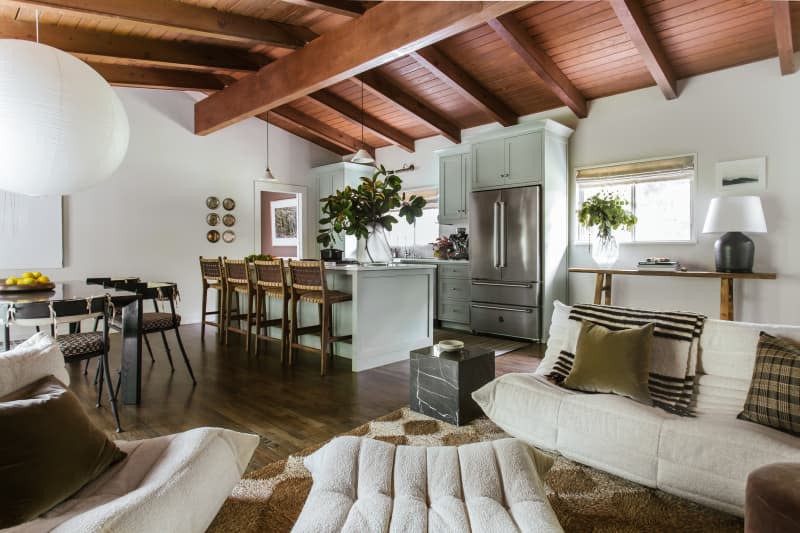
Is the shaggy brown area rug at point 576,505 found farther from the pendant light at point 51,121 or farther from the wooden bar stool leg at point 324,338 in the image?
the pendant light at point 51,121

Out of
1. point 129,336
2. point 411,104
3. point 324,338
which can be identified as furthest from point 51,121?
point 411,104

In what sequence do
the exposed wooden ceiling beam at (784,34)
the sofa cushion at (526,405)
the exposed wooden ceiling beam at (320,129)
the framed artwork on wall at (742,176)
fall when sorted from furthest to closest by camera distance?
the exposed wooden ceiling beam at (320,129)
the framed artwork on wall at (742,176)
the exposed wooden ceiling beam at (784,34)
the sofa cushion at (526,405)

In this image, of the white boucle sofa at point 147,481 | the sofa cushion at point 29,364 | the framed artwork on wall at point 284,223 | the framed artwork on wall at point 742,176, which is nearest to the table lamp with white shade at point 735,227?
the framed artwork on wall at point 742,176

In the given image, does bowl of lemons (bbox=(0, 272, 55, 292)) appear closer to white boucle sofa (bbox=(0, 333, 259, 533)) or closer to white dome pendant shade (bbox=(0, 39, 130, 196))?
white dome pendant shade (bbox=(0, 39, 130, 196))

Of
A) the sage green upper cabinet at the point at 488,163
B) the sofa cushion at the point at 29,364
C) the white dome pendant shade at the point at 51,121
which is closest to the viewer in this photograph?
the sofa cushion at the point at 29,364

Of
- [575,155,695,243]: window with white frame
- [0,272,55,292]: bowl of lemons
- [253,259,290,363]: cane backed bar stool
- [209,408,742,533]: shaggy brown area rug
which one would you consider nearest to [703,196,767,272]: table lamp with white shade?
[575,155,695,243]: window with white frame

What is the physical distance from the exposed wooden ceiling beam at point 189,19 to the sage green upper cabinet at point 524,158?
2589mm

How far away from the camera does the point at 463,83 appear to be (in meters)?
5.30

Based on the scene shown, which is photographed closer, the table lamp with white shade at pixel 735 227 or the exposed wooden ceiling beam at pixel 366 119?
the table lamp with white shade at pixel 735 227

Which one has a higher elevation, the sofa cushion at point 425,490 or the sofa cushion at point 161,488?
the sofa cushion at point 161,488

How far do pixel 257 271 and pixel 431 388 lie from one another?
2386 mm

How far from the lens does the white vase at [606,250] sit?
5004 millimetres

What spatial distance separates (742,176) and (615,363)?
3.52 meters

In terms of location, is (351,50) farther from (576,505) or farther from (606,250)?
(576,505)
